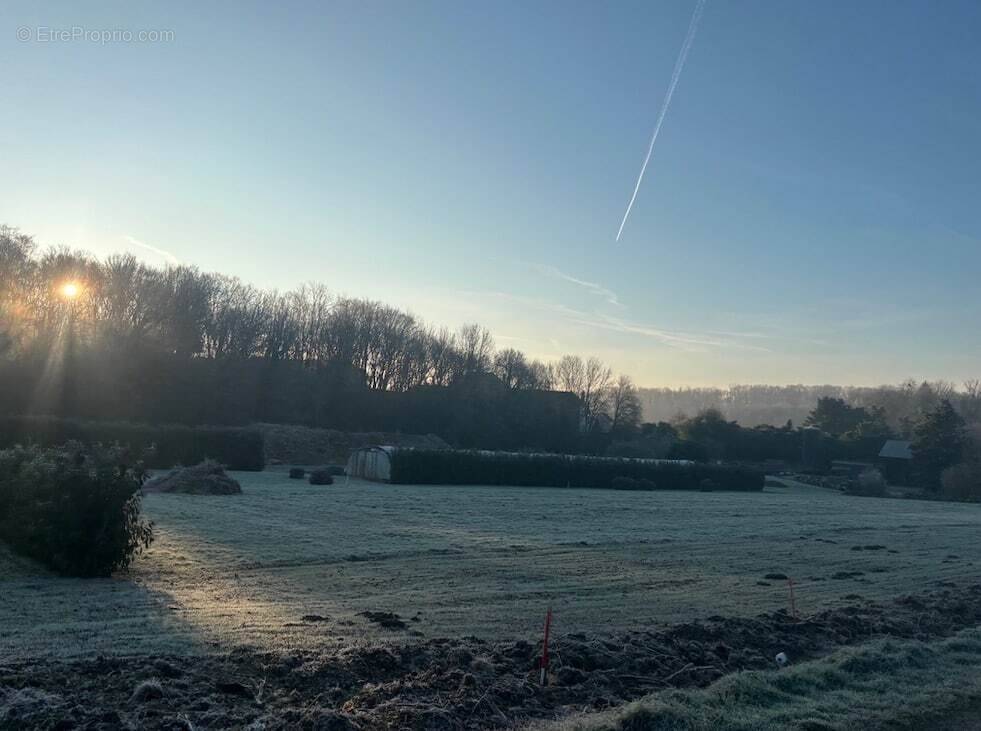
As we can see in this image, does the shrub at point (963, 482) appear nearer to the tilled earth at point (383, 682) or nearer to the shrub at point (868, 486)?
the shrub at point (868, 486)

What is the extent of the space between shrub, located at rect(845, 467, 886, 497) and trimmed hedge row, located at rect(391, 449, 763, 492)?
9.93 m

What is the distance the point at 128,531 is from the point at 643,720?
1220 centimetres

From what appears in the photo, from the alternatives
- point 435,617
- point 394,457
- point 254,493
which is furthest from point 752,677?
point 394,457

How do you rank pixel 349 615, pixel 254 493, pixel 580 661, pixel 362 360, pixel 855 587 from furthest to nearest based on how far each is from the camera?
pixel 362 360, pixel 254 493, pixel 855 587, pixel 349 615, pixel 580 661

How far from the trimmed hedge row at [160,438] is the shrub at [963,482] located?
5680 centimetres

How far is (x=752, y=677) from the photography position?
9.59m

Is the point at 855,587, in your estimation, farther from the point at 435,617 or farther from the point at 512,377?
the point at 512,377

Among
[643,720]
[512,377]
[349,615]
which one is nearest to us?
[643,720]

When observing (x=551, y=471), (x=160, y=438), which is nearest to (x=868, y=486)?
(x=551, y=471)

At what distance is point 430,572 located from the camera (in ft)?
60.4

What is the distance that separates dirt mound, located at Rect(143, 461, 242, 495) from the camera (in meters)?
35.8

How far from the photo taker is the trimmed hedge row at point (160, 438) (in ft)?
144

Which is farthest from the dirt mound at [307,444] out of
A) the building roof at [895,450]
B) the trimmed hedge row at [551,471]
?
the building roof at [895,450]

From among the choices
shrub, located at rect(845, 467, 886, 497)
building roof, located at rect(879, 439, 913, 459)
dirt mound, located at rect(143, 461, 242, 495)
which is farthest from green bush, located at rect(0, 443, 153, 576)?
building roof, located at rect(879, 439, 913, 459)
